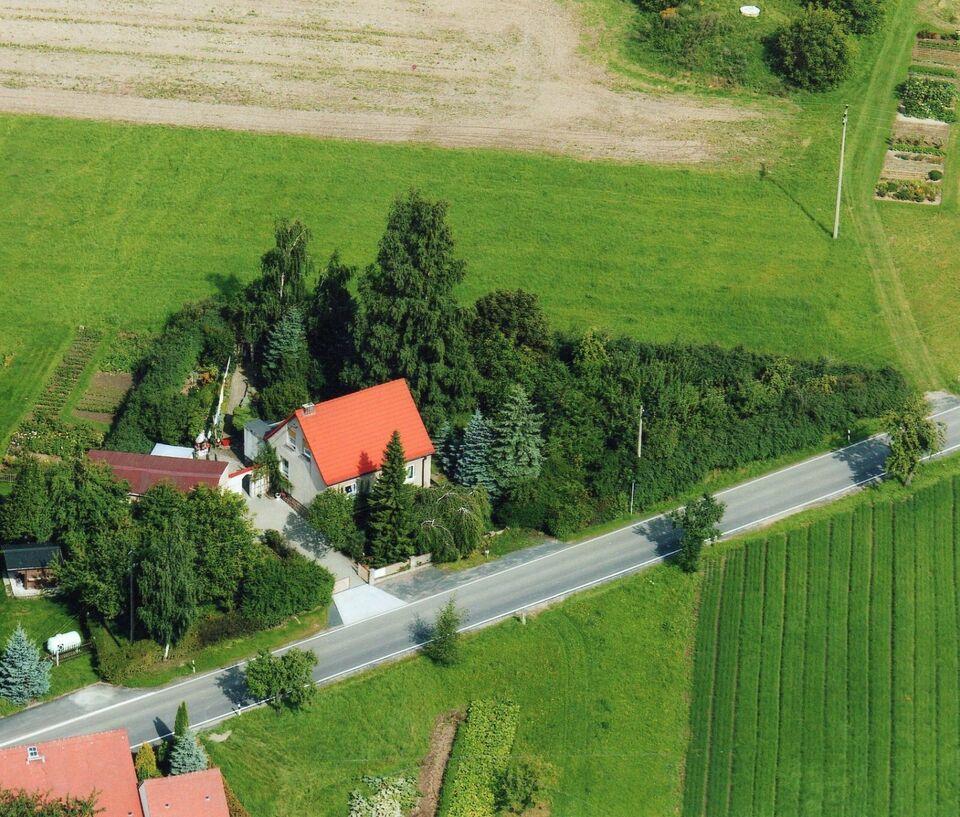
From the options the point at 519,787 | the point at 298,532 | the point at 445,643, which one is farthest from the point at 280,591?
the point at 519,787

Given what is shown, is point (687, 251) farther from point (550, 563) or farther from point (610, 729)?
point (610, 729)

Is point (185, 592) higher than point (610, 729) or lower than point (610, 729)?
higher

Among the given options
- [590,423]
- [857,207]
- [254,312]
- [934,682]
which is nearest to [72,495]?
[254,312]

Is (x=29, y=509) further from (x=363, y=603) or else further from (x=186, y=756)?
(x=363, y=603)

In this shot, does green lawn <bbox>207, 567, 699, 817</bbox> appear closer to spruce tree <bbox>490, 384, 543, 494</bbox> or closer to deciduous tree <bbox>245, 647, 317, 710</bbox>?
deciduous tree <bbox>245, 647, 317, 710</bbox>

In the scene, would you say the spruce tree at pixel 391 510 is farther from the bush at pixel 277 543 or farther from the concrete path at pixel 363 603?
the bush at pixel 277 543
